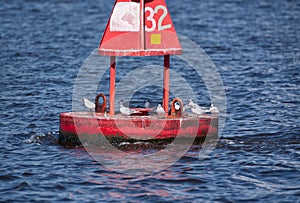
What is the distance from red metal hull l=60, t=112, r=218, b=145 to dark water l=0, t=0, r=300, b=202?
61 centimetres

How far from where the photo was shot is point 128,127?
2294 centimetres

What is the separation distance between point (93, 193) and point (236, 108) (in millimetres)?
11733

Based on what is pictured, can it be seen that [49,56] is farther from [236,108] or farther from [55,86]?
[236,108]

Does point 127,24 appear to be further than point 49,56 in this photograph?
No

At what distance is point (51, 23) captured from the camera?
54781 mm

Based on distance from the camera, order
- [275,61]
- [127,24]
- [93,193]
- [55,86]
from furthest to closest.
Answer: [275,61] < [55,86] < [127,24] < [93,193]

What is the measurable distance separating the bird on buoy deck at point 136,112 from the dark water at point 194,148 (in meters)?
0.73

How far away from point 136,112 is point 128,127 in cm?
134

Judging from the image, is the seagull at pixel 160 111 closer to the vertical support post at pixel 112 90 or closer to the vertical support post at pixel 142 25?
the vertical support post at pixel 112 90

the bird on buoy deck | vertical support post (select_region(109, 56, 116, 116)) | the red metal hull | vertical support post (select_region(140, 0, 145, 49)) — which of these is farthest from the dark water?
vertical support post (select_region(140, 0, 145, 49))

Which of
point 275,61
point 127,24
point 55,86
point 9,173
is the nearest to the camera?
point 9,173

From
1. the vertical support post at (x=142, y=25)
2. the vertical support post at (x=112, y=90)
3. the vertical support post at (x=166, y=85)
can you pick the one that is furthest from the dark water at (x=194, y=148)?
the vertical support post at (x=142, y=25)

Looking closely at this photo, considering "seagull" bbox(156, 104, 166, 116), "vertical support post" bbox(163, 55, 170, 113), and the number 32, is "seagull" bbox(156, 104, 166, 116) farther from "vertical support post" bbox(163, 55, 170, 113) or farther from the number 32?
the number 32

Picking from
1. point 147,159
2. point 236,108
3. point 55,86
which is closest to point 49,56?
point 55,86
